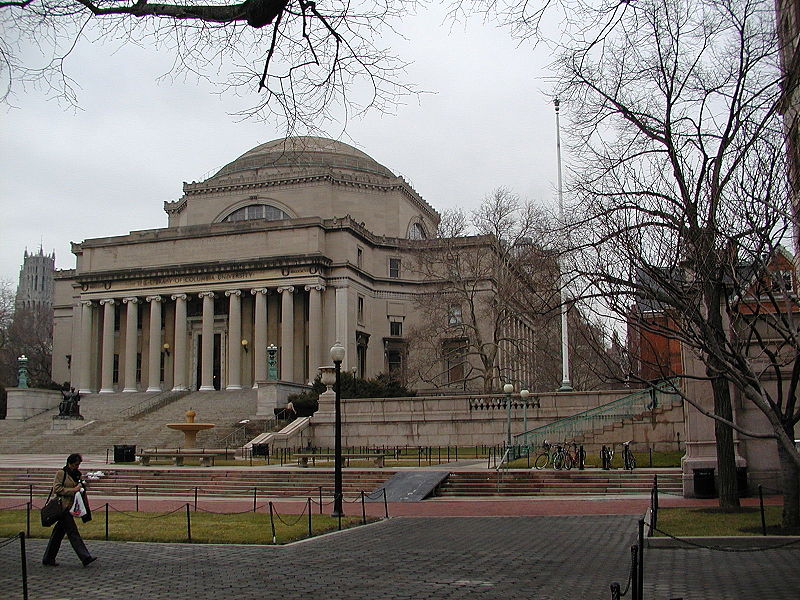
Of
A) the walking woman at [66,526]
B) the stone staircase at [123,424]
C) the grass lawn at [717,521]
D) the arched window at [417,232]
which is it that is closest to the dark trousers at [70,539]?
the walking woman at [66,526]

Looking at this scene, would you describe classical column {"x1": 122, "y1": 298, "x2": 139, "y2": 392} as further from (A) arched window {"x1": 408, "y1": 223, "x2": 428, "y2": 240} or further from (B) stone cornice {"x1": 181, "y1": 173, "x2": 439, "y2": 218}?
(A) arched window {"x1": 408, "y1": 223, "x2": 428, "y2": 240}

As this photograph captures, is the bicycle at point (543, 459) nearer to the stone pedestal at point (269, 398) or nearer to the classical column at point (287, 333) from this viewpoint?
the stone pedestal at point (269, 398)

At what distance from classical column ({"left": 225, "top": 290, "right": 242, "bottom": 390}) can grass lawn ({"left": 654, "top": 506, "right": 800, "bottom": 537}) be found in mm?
51468

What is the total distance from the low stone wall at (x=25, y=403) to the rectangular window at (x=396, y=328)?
28.1 metres

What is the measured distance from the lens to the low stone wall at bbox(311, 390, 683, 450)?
43.3m

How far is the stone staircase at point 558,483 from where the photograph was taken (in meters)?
27.6

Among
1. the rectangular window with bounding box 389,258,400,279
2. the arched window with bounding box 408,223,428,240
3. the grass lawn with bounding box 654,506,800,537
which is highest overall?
the arched window with bounding box 408,223,428,240

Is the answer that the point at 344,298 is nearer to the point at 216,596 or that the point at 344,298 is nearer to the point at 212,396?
the point at 212,396

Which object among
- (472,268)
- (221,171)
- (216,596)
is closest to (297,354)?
(472,268)

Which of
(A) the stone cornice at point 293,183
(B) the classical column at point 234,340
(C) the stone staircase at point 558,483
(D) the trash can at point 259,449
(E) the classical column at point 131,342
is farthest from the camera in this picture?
(A) the stone cornice at point 293,183

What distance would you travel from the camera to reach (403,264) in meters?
78.4

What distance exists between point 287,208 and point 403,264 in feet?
39.3

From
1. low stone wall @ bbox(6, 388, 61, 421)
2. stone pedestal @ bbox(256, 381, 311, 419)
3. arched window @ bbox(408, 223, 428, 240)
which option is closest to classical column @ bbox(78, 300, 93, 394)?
low stone wall @ bbox(6, 388, 61, 421)

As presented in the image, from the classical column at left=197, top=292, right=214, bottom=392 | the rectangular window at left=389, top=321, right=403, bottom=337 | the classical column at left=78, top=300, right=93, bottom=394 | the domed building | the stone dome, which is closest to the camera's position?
the domed building
